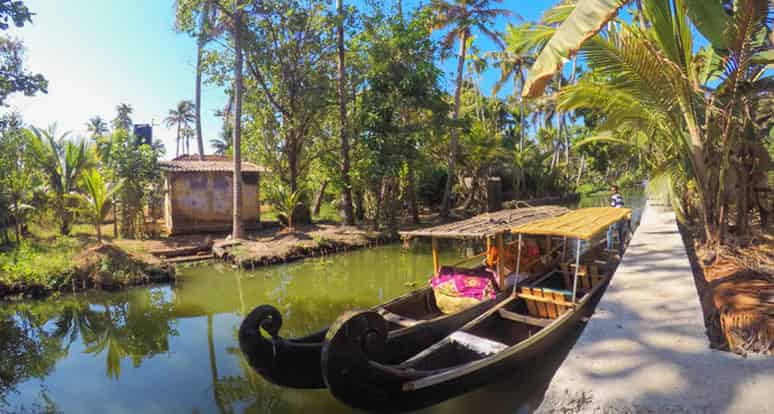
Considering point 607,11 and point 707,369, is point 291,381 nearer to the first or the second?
point 707,369

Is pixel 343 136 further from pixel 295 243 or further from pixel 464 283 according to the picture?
pixel 464 283

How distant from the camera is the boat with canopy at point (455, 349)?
3.40 meters

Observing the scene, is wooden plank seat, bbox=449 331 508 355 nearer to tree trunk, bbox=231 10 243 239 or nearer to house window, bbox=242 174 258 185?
tree trunk, bbox=231 10 243 239

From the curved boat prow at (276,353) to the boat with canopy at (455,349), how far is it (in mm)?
1023

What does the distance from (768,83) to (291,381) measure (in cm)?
723

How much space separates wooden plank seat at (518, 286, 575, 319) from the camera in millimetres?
5758

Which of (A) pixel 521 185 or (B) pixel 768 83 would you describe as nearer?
(B) pixel 768 83

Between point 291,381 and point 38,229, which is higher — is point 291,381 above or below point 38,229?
below

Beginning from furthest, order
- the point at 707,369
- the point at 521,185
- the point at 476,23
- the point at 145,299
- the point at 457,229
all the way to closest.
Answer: the point at 521,185
the point at 476,23
the point at 145,299
the point at 457,229
the point at 707,369

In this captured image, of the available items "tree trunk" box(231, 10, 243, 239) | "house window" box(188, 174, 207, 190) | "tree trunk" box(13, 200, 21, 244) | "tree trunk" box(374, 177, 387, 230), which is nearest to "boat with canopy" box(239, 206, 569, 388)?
"tree trunk" box(231, 10, 243, 239)

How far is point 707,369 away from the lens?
2.83 meters

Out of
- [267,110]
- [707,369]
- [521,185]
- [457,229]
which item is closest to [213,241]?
[267,110]

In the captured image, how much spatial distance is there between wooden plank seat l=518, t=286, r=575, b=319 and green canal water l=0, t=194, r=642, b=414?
452mm

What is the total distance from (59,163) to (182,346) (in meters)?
12.1
